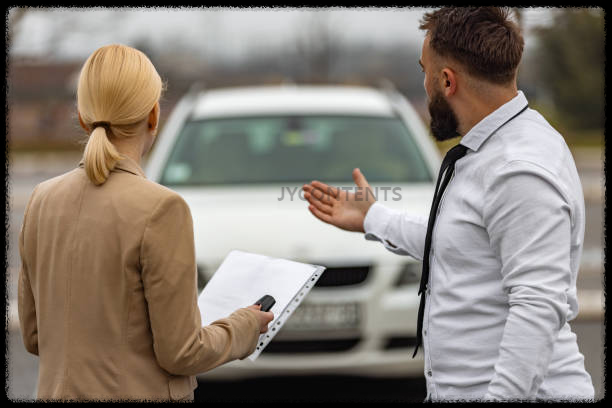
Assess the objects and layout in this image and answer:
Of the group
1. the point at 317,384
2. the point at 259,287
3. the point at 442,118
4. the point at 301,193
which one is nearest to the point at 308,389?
the point at 317,384

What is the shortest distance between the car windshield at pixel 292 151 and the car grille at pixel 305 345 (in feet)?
4.01

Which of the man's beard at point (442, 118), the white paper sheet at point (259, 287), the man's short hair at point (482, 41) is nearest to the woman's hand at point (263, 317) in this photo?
the white paper sheet at point (259, 287)

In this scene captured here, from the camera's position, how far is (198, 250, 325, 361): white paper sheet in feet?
6.46

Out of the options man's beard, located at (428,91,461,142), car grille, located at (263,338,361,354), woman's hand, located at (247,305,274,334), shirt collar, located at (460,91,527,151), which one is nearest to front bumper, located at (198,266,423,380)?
car grille, located at (263,338,361,354)

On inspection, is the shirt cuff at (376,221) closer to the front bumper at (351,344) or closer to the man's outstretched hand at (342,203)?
the man's outstretched hand at (342,203)

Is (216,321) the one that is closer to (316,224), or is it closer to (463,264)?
(463,264)

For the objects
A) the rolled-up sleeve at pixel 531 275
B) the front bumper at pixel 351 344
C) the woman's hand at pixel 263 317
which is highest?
the rolled-up sleeve at pixel 531 275

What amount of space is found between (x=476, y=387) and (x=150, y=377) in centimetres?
76

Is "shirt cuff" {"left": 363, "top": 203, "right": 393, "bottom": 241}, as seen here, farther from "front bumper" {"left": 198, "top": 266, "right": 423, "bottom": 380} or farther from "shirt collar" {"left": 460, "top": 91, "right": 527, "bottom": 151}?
"front bumper" {"left": 198, "top": 266, "right": 423, "bottom": 380}

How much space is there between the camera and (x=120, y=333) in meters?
1.70

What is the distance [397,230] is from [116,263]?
34.8 inches

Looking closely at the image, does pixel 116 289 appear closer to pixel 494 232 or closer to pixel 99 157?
pixel 99 157

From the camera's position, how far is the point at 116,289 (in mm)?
1679

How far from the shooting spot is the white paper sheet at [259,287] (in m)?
1.97
